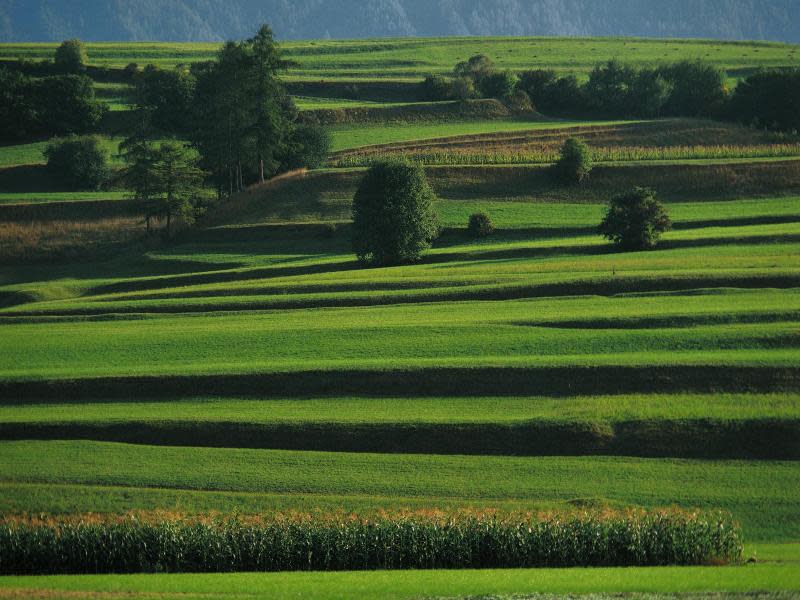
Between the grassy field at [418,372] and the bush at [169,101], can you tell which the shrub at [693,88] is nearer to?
the grassy field at [418,372]

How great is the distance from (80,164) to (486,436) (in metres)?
73.0

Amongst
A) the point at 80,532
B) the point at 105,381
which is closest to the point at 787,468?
the point at 80,532

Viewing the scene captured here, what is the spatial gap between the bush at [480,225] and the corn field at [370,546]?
49.7 m

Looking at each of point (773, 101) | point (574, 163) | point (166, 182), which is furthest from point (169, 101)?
point (773, 101)

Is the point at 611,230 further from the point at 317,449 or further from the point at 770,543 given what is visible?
the point at 770,543

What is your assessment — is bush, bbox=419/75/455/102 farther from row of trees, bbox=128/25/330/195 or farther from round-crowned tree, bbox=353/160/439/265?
round-crowned tree, bbox=353/160/439/265

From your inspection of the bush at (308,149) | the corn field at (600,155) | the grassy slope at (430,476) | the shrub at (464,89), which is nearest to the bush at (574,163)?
the corn field at (600,155)

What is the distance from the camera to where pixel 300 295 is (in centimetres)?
6425

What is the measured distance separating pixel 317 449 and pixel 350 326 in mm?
13982

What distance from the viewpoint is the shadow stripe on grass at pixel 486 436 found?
39938 millimetres

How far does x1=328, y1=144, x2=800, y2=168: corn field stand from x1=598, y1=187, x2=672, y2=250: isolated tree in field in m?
25.6

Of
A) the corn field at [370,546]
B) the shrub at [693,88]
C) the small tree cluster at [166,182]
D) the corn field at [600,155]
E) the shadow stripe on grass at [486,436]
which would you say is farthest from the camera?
the shrub at [693,88]

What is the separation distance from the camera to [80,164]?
10388 centimetres

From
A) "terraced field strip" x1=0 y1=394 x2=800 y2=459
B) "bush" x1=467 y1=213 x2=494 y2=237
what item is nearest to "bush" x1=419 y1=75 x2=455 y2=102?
"bush" x1=467 y1=213 x2=494 y2=237
